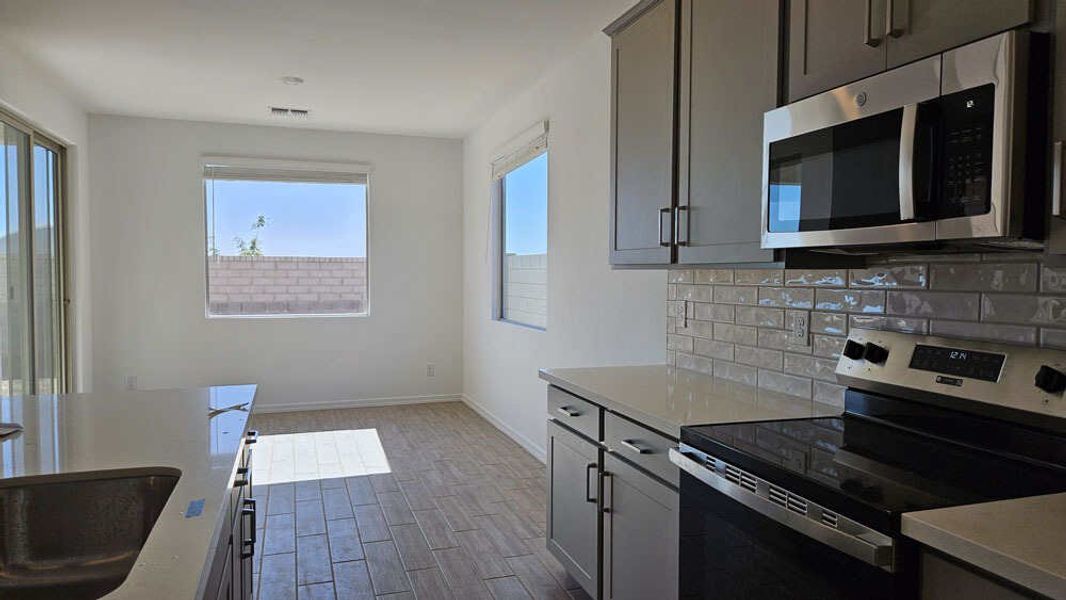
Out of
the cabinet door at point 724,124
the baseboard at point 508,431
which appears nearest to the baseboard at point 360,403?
the baseboard at point 508,431

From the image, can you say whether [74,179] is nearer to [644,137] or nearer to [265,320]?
[265,320]

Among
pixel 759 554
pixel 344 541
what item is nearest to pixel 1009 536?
pixel 759 554

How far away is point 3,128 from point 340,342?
3.14 m

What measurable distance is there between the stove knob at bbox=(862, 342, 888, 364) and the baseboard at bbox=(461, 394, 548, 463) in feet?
8.88

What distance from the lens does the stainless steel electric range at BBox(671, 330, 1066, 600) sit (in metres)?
1.23

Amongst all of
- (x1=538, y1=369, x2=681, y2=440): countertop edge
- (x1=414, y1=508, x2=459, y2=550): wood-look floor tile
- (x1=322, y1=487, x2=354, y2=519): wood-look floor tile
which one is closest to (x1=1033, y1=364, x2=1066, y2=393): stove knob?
(x1=538, y1=369, x2=681, y2=440): countertop edge

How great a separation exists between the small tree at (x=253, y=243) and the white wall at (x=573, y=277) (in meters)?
2.10

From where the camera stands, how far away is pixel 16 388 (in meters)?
4.25

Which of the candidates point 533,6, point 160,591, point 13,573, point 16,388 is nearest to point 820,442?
point 160,591

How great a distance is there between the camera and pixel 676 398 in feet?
7.36

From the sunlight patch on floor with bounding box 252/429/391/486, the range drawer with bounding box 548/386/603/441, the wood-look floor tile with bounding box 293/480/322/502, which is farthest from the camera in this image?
the sunlight patch on floor with bounding box 252/429/391/486

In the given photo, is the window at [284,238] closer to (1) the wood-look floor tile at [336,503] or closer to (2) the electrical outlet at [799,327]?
(1) the wood-look floor tile at [336,503]

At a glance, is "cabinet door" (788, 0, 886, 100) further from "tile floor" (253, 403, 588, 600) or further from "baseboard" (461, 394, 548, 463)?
"baseboard" (461, 394, 548, 463)

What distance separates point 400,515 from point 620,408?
6.51ft
